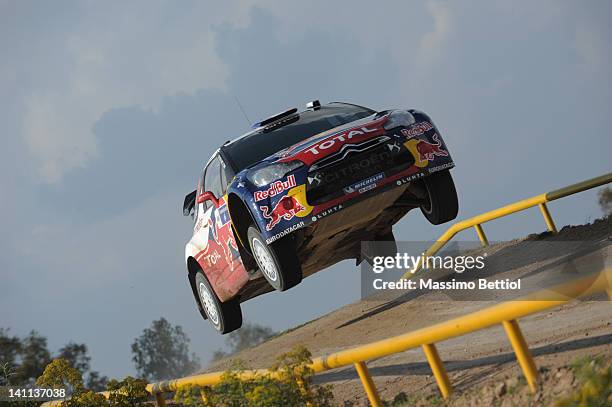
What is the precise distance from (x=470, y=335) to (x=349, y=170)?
80.4 inches

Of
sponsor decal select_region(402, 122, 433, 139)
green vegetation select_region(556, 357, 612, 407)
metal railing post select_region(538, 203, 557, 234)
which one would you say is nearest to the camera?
green vegetation select_region(556, 357, 612, 407)

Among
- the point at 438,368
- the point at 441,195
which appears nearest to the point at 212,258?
the point at 441,195

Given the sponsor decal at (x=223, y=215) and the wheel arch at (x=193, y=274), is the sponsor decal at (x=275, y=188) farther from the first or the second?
the wheel arch at (x=193, y=274)

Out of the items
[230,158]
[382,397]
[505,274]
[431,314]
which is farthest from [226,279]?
[382,397]

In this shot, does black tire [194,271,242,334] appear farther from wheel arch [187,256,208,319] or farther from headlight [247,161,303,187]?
headlight [247,161,303,187]

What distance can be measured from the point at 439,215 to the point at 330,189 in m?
1.54

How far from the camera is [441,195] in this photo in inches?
439

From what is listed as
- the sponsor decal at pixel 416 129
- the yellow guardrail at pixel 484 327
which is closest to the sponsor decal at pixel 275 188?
the sponsor decal at pixel 416 129

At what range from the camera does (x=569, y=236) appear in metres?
14.2

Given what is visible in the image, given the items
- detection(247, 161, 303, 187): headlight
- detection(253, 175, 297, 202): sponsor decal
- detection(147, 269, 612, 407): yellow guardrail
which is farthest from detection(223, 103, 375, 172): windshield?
detection(147, 269, 612, 407): yellow guardrail

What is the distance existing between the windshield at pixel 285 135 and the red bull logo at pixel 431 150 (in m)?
1.17

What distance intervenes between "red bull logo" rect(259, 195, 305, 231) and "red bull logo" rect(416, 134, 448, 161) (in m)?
1.42

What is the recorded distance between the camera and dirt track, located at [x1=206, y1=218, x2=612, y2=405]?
7.37 meters

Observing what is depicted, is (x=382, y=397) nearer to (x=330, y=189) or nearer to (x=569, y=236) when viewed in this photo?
(x=330, y=189)
